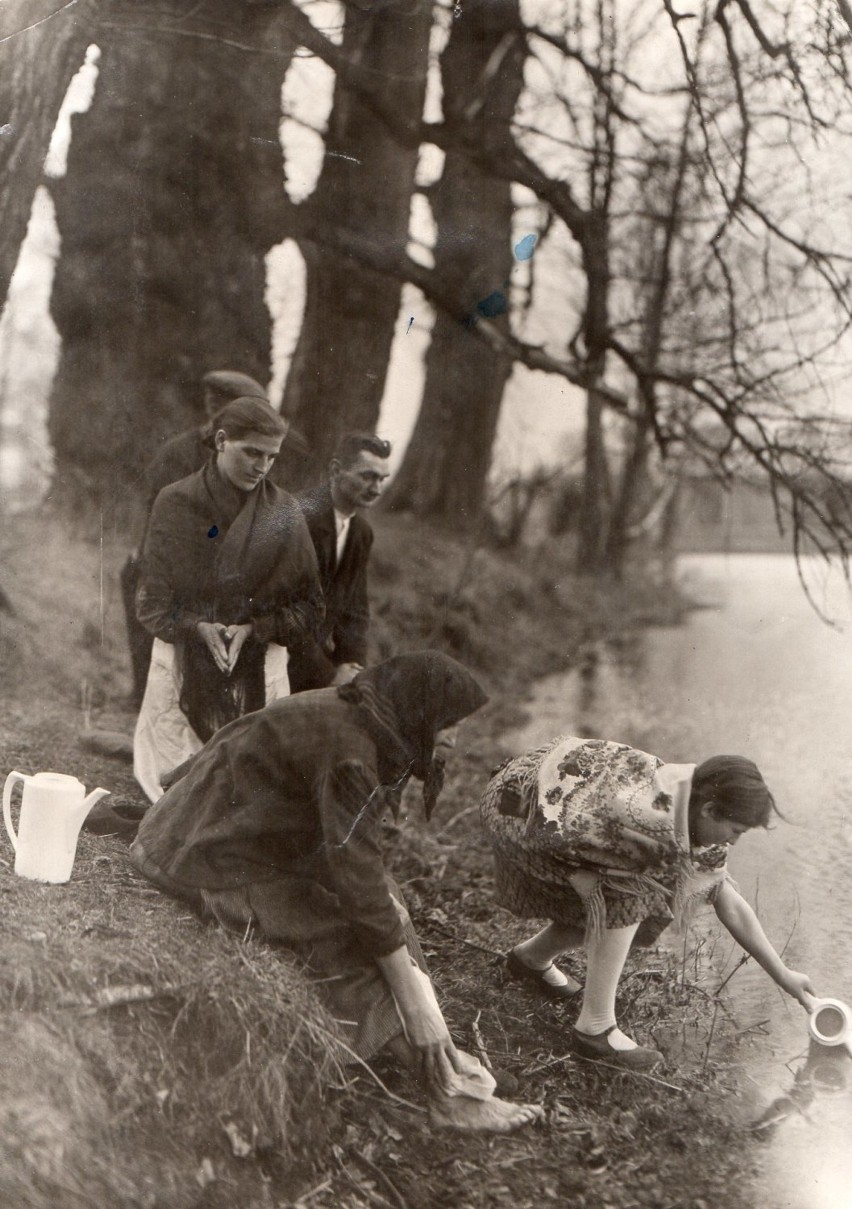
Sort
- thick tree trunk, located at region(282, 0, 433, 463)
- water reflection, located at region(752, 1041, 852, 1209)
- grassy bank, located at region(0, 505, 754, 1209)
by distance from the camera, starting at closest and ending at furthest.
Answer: grassy bank, located at region(0, 505, 754, 1209) → water reflection, located at region(752, 1041, 852, 1209) → thick tree trunk, located at region(282, 0, 433, 463)

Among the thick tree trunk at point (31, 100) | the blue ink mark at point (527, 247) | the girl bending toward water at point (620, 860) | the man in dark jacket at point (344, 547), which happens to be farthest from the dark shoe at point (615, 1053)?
the thick tree trunk at point (31, 100)

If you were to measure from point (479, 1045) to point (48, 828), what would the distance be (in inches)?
47.8

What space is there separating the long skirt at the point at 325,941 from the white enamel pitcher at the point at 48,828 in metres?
0.35

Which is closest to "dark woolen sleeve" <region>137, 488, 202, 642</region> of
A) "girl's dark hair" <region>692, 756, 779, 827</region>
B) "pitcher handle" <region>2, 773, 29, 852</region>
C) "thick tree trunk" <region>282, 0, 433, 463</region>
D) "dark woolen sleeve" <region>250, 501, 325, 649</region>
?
"dark woolen sleeve" <region>250, 501, 325, 649</region>

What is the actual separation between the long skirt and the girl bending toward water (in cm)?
36

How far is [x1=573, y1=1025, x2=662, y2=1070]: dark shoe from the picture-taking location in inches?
108

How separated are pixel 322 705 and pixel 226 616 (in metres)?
0.53

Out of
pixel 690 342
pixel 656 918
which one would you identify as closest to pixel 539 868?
pixel 656 918

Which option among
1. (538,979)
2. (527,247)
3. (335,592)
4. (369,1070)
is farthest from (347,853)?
(527,247)

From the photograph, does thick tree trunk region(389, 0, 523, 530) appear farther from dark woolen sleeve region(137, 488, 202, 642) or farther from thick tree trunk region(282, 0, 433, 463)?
dark woolen sleeve region(137, 488, 202, 642)

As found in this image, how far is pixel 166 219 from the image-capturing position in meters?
3.47

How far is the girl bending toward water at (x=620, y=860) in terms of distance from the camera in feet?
9.14

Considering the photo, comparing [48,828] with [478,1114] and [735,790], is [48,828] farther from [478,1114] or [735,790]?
[735,790]

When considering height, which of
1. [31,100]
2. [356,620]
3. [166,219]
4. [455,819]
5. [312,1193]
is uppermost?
[31,100]
